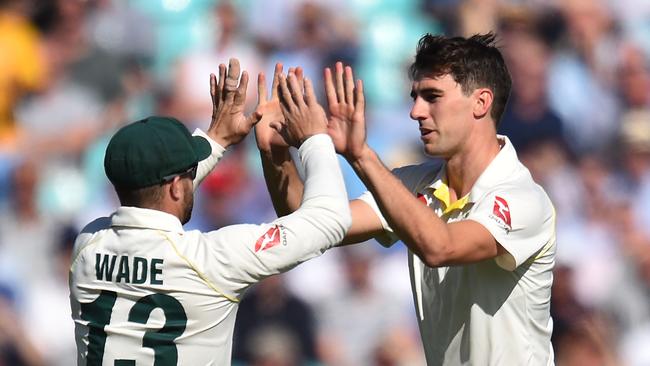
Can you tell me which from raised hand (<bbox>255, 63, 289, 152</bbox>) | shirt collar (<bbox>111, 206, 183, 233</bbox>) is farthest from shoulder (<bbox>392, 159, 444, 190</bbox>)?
shirt collar (<bbox>111, 206, 183, 233</bbox>)

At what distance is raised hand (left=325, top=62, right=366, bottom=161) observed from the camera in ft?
11.6

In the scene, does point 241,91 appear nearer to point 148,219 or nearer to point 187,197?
point 187,197

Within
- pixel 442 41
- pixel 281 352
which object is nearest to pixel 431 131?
pixel 442 41

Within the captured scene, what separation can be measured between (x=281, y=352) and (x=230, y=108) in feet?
11.9

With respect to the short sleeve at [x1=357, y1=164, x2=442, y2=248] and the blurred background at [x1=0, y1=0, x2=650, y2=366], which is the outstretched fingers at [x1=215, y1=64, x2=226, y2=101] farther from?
the blurred background at [x1=0, y1=0, x2=650, y2=366]

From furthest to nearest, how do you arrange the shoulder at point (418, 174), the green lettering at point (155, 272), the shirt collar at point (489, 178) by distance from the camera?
the shoulder at point (418, 174), the shirt collar at point (489, 178), the green lettering at point (155, 272)

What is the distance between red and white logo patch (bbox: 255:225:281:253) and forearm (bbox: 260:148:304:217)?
90 centimetres

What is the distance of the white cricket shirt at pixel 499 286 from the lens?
3.77m

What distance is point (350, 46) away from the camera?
27.0 feet

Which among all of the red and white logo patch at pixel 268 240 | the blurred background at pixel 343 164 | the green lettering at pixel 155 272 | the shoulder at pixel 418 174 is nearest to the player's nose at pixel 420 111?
the shoulder at pixel 418 174

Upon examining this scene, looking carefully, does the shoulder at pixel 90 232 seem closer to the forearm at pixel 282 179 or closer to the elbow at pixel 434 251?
the forearm at pixel 282 179

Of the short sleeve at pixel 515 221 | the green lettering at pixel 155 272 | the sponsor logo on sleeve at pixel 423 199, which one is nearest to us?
the green lettering at pixel 155 272

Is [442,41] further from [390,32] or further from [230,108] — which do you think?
[390,32]

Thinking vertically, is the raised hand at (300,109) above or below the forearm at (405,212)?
above
